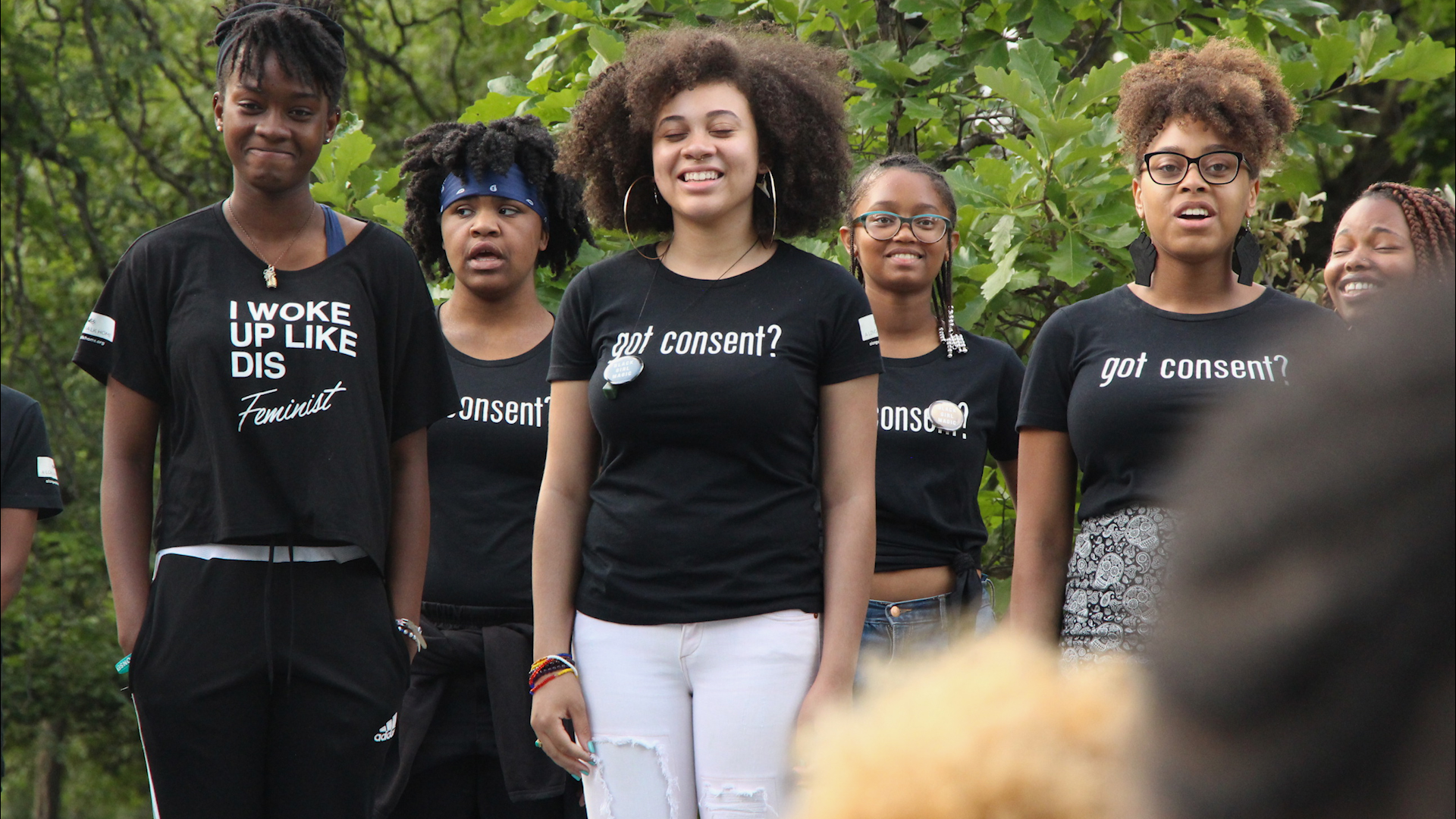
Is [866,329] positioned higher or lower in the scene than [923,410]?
higher

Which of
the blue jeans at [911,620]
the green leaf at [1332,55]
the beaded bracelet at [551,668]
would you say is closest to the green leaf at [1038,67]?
the green leaf at [1332,55]

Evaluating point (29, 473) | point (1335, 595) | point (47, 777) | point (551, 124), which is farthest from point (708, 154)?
point (47, 777)

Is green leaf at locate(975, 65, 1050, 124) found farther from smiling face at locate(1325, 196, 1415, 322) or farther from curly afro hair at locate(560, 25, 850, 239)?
smiling face at locate(1325, 196, 1415, 322)

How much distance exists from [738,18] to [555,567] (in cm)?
253

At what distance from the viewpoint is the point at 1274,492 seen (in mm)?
484

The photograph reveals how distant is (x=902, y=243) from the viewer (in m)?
4.20

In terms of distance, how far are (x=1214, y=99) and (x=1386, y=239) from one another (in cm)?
65

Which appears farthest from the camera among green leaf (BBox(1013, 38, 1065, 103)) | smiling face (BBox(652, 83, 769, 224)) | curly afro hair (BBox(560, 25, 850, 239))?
green leaf (BBox(1013, 38, 1065, 103))

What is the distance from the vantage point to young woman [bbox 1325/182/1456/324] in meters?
3.51

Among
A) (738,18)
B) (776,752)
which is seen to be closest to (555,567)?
(776,752)

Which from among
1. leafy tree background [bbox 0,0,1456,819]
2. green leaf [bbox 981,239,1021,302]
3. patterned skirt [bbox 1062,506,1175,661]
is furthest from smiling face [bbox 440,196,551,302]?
patterned skirt [bbox 1062,506,1175,661]

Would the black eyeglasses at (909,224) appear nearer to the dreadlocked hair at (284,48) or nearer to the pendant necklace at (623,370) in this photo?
the pendant necklace at (623,370)

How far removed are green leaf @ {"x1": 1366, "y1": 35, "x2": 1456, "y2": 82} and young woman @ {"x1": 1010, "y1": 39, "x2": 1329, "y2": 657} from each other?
994 millimetres

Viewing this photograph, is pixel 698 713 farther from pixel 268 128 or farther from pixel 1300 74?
pixel 1300 74
